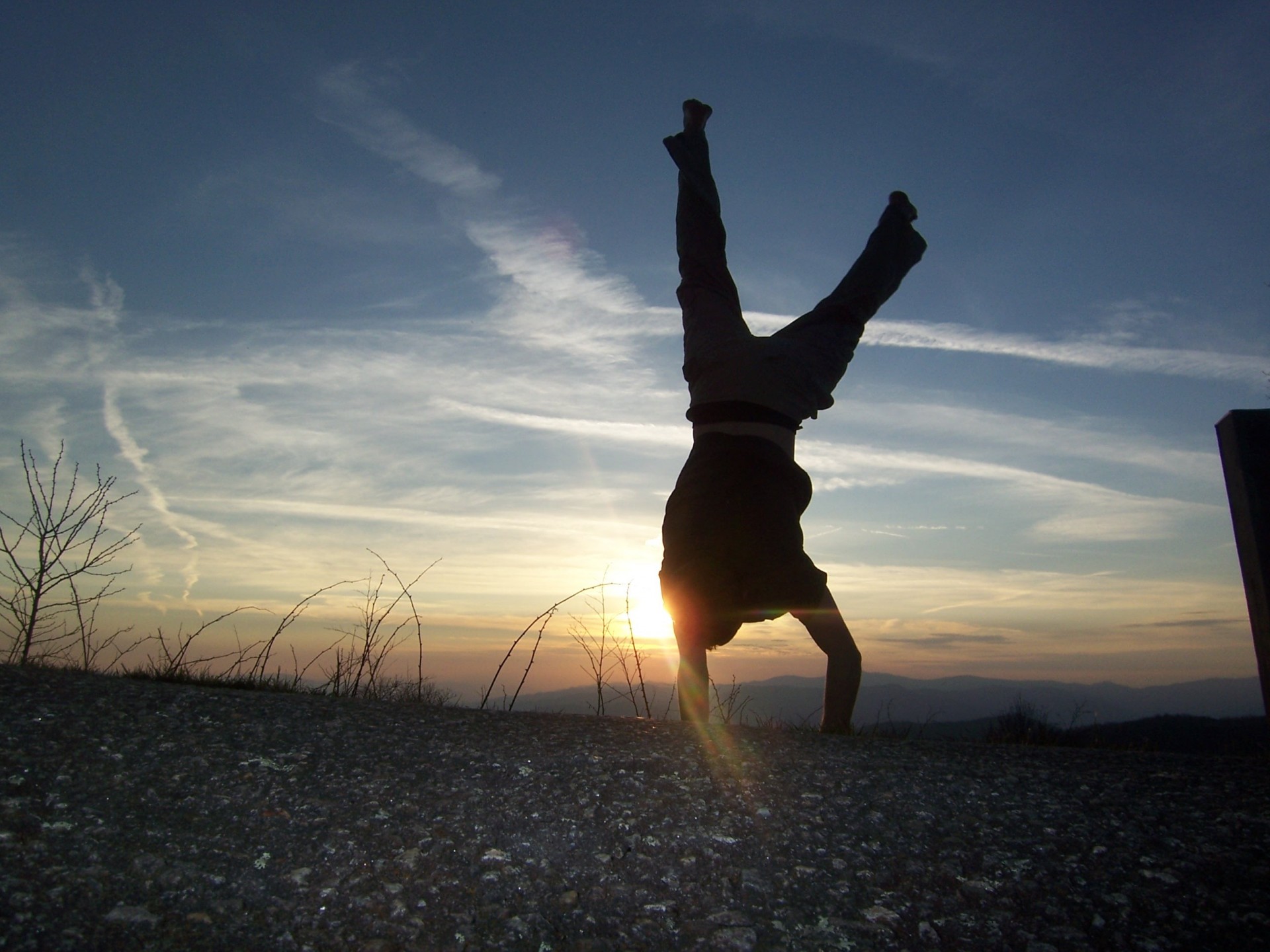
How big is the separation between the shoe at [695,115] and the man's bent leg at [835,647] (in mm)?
2156

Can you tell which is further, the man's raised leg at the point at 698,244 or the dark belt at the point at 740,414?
the man's raised leg at the point at 698,244

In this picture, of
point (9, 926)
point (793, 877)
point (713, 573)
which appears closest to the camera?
point (9, 926)

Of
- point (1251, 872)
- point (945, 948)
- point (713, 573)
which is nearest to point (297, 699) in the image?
point (713, 573)

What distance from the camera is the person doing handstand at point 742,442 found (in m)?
3.02

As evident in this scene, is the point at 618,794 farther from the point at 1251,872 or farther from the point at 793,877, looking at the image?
the point at 1251,872

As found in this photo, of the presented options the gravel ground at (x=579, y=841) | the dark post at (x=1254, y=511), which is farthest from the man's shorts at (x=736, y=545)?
the dark post at (x=1254, y=511)

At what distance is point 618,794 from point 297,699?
1.47 metres

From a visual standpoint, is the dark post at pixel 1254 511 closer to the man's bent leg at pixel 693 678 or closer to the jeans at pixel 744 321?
the jeans at pixel 744 321

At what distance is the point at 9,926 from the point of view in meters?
1.70

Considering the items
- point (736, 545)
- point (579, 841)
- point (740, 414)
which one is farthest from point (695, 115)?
point (579, 841)

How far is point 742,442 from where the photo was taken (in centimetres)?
320

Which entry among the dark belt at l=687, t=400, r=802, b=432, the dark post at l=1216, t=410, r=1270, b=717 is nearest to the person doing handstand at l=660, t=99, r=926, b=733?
the dark belt at l=687, t=400, r=802, b=432

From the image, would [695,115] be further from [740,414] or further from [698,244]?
[740,414]

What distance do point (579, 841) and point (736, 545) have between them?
1254 millimetres
